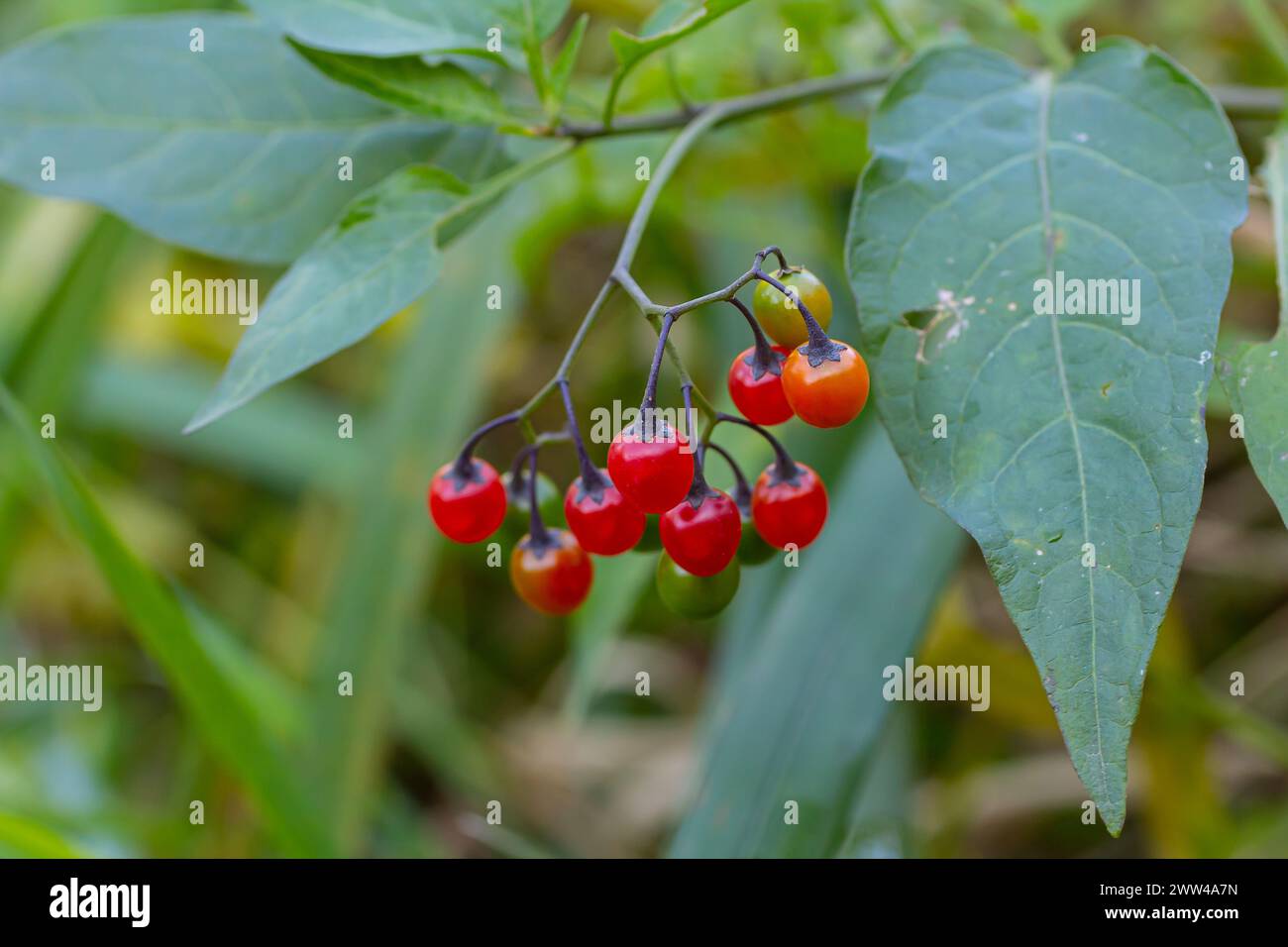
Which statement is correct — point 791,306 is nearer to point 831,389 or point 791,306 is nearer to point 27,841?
point 831,389

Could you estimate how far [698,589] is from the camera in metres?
0.73

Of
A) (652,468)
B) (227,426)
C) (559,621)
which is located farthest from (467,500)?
(227,426)

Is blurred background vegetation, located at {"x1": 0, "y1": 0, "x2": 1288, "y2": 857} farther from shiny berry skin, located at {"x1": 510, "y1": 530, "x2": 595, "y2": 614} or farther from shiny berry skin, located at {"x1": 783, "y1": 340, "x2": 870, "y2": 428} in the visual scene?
shiny berry skin, located at {"x1": 783, "y1": 340, "x2": 870, "y2": 428}

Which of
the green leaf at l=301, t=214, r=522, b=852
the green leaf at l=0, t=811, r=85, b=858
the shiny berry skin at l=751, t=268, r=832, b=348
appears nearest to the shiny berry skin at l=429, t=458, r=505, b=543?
the shiny berry skin at l=751, t=268, r=832, b=348

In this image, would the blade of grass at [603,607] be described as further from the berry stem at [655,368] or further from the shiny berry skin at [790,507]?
the berry stem at [655,368]

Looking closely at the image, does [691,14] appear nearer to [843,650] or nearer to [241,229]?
[241,229]

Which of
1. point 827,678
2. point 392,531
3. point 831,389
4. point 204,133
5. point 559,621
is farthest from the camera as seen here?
point 559,621

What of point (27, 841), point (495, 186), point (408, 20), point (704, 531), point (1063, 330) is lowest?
point (27, 841)

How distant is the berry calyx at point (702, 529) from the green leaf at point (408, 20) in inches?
13.2

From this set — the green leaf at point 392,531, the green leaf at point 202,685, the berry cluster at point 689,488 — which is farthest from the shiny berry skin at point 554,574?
the green leaf at point 392,531

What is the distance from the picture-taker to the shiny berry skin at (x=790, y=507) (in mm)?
715

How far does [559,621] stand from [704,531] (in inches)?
55.8

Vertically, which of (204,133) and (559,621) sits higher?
(204,133)
